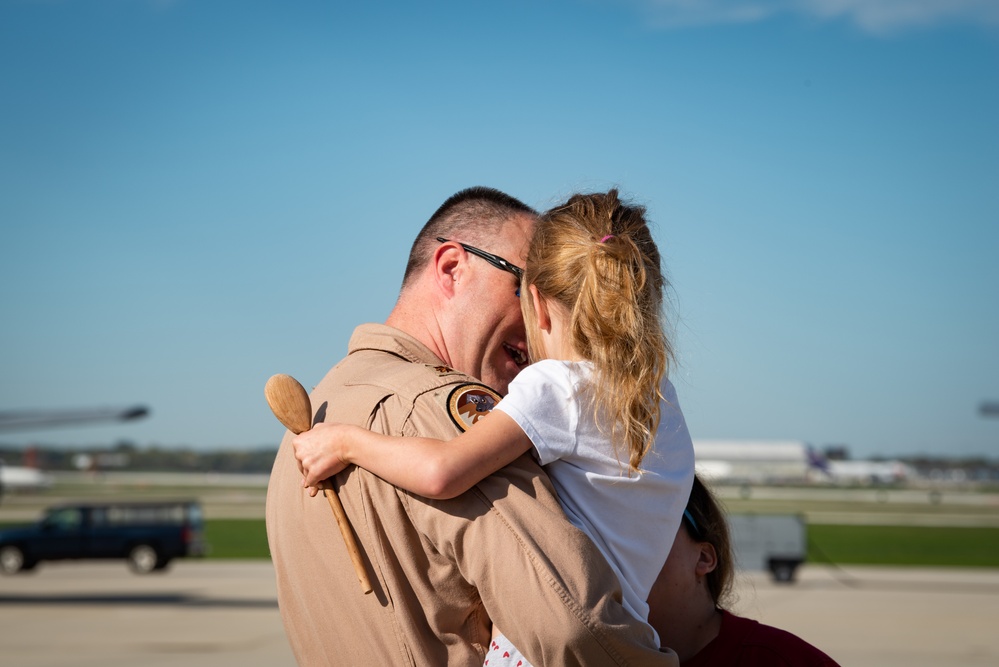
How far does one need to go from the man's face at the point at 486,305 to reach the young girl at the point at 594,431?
56 centimetres

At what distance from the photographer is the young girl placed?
215 cm

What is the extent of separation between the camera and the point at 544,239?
8.07 feet

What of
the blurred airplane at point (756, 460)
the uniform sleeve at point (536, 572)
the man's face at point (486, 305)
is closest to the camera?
the uniform sleeve at point (536, 572)

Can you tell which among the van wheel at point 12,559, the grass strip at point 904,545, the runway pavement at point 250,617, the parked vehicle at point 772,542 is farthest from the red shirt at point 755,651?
the grass strip at point 904,545

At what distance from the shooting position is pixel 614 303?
2.28 metres

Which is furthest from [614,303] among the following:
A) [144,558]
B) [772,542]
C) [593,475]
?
[144,558]

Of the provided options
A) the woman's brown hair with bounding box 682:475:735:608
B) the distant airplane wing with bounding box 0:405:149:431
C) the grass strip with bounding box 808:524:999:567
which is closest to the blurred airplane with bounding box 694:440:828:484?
the grass strip with bounding box 808:524:999:567

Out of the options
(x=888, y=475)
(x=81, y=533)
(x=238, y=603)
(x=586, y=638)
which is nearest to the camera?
(x=586, y=638)

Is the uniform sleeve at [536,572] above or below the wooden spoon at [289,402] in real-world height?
below

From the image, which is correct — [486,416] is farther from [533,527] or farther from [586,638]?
[586,638]

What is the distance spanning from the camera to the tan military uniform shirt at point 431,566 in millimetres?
2020

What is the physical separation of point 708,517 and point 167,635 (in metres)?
17.3

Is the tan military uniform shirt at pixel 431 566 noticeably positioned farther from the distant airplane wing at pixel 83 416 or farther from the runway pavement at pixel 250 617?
the distant airplane wing at pixel 83 416

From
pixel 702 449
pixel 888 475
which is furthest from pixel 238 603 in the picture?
pixel 888 475
